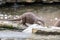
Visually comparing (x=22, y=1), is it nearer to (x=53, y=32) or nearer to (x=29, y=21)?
(x=29, y=21)

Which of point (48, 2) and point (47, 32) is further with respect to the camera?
point (48, 2)

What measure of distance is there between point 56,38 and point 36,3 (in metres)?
9.03

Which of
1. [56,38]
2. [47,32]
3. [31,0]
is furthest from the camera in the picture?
[31,0]

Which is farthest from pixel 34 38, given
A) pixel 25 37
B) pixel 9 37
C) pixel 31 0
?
pixel 31 0

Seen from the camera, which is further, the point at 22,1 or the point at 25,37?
the point at 22,1

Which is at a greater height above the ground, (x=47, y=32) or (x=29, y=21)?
(x=47, y=32)

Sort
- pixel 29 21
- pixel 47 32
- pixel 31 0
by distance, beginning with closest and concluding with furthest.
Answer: pixel 47 32 → pixel 29 21 → pixel 31 0

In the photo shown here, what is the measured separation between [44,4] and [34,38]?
29.4 ft

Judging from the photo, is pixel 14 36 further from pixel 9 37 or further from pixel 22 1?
pixel 22 1

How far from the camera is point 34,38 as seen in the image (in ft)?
13.7

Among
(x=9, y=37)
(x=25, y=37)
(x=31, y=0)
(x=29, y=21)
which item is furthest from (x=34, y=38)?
(x=31, y=0)

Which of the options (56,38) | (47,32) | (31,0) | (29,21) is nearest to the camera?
(56,38)

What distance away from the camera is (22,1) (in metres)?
12.4

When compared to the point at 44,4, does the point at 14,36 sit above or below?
above
